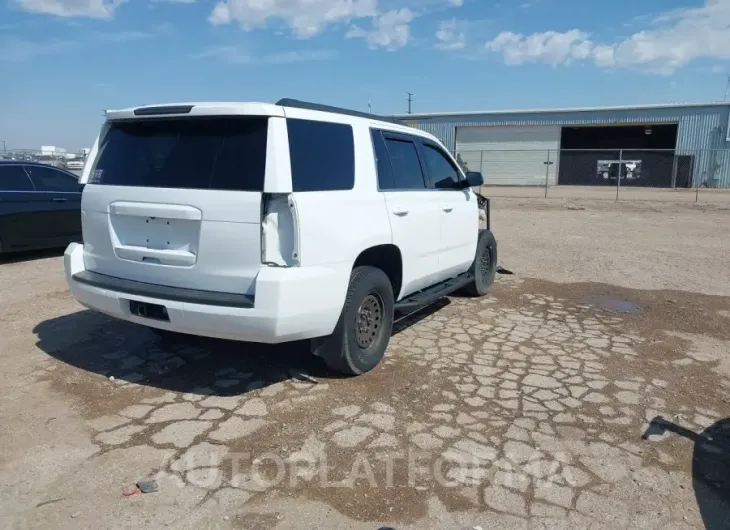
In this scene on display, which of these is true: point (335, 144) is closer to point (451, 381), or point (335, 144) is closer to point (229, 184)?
point (229, 184)

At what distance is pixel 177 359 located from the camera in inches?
198

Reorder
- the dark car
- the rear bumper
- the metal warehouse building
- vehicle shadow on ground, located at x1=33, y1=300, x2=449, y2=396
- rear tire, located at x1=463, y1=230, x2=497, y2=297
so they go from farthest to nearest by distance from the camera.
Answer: the metal warehouse building → the dark car → rear tire, located at x1=463, y1=230, x2=497, y2=297 → vehicle shadow on ground, located at x1=33, y1=300, x2=449, y2=396 → the rear bumper

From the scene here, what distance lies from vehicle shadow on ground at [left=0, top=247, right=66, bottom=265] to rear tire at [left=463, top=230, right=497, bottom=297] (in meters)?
7.29

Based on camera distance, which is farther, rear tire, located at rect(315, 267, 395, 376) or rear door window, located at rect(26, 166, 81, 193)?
rear door window, located at rect(26, 166, 81, 193)

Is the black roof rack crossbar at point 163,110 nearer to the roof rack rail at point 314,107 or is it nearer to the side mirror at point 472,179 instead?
the roof rack rail at point 314,107

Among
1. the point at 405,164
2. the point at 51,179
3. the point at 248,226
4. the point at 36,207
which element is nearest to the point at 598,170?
the point at 51,179

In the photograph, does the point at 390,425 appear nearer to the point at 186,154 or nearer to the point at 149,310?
the point at 149,310

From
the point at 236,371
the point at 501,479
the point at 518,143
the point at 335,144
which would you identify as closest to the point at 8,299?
the point at 236,371

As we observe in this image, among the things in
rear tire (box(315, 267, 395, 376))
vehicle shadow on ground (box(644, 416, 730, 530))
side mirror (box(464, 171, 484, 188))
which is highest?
side mirror (box(464, 171, 484, 188))

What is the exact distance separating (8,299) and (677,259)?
10.5 meters

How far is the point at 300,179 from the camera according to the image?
3842 millimetres

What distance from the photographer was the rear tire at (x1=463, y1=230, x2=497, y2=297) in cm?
713

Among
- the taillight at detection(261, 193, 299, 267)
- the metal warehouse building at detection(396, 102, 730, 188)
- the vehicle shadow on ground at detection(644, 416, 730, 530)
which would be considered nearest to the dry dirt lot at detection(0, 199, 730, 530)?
the vehicle shadow on ground at detection(644, 416, 730, 530)

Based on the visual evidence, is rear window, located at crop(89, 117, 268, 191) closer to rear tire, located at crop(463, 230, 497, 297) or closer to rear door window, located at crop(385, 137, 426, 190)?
rear door window, located at crop(385, 137, 426, 190)
